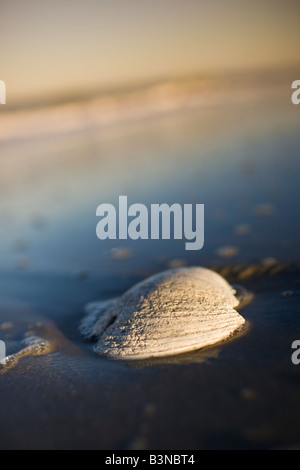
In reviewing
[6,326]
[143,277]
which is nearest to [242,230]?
[143,277]

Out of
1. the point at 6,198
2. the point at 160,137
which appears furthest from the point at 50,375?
the point at 160,137

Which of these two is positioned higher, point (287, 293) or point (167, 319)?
point (287, 293)

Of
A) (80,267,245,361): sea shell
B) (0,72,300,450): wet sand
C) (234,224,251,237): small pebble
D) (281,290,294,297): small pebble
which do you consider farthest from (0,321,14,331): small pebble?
(234,224,251,237): small pebble

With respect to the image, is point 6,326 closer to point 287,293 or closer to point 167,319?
point 167,319
